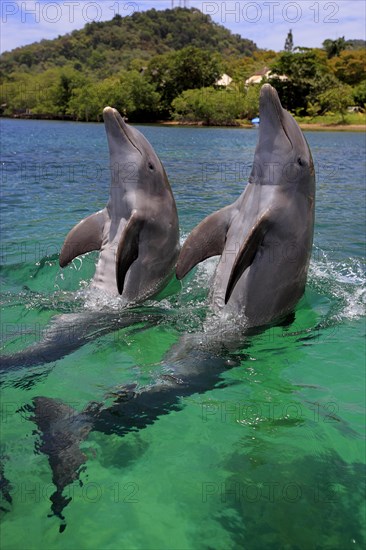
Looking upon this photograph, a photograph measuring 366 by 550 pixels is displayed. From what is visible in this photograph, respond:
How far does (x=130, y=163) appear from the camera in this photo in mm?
6020

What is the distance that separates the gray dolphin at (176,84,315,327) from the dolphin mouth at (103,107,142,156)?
4.37 feet

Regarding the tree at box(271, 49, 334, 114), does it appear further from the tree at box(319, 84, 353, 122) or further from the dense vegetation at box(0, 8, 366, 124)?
the tree at box(319, 84, 353, 122)

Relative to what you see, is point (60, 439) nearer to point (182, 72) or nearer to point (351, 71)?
point (351, 71)

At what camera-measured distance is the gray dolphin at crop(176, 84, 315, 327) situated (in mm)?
5090

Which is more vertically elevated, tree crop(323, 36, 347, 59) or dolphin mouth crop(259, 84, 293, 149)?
tree crop(323, 36, 347, 59)

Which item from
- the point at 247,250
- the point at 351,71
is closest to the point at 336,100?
the point at 351,71

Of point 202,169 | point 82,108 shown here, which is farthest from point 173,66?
point 202,169

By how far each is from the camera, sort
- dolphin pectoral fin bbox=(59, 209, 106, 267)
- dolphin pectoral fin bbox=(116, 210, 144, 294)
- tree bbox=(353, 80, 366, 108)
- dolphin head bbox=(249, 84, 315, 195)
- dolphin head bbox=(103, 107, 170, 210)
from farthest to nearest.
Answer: tree bbox=(353, 80, 366, 108) < dolphin pectoral fin bbox=(59, 209, 106, 267) < dolphin head bbox=(103, 107, 170, 210) < dolphin pectoral fin bbox=(116, 210, 144, 294) < dolphin head bbox=(249, 84, 315, 195)

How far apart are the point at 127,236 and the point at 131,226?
11 cm

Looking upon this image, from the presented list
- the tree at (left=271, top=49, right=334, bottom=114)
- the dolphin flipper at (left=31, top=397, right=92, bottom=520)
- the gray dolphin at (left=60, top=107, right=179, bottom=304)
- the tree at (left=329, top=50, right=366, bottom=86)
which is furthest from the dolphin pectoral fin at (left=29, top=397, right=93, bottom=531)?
the tree at (left=329, top=50, right=366, bottom=86)

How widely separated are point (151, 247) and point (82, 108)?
315 ft

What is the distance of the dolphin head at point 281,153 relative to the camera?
5.04m

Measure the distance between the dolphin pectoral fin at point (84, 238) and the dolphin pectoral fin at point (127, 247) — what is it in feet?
2.00

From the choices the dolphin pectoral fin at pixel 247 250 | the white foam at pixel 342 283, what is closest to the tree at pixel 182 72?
the white foam at pixel 342 283
